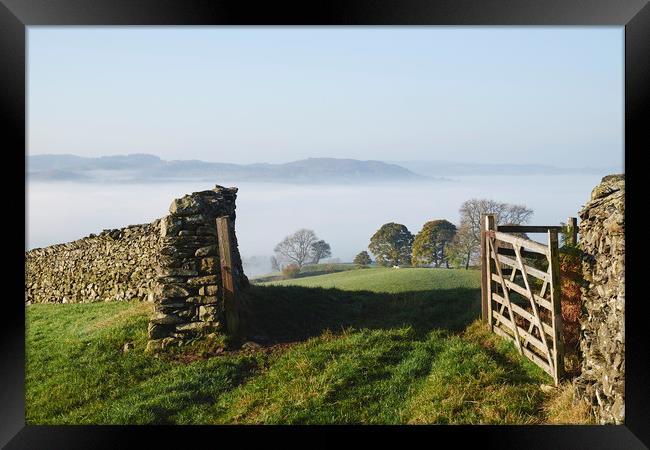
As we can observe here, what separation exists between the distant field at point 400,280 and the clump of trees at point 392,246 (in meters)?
0.28

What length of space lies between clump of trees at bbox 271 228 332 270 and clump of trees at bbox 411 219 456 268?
81.6 inches

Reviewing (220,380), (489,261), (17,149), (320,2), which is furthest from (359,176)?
(17,149)

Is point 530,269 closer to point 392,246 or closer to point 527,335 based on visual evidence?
point 527,335

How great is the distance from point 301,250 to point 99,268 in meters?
4.53

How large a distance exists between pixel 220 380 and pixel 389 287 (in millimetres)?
5434

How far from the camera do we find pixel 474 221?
1241 centimetres

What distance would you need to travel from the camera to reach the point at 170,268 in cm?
851

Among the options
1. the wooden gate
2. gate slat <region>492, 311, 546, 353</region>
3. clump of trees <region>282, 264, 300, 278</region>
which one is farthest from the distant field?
gate slat <region>492, 311, 546, 353</region>

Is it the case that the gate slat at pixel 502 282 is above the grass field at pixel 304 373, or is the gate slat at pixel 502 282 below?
above

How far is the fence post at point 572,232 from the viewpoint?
830cm

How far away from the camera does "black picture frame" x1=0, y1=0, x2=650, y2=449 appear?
18.0 ft

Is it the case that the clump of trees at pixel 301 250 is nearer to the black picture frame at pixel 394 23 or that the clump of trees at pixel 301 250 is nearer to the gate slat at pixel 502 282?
the gate slat at pixel 502 282

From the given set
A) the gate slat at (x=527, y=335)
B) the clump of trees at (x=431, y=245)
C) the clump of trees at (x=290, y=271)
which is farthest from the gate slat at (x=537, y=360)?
the clump of trees at (x=290, y=271)

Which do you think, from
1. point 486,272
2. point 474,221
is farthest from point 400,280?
point 486,272
